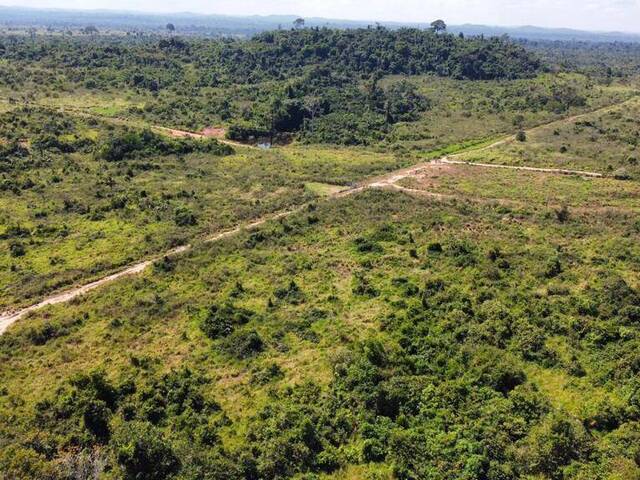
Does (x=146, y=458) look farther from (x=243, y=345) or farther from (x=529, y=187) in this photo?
(x=529, y=187)

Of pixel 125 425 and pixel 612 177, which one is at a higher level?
pixel 612 177

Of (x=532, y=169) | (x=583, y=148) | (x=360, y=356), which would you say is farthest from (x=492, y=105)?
(x=360, y=356)

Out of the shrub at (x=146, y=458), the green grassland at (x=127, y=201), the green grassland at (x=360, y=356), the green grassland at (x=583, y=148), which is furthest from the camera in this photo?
the green grassland at (x=583, y=148)

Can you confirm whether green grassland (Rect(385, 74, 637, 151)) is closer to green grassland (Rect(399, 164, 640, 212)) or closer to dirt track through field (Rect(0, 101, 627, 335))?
dirt track through field (Rect(0, 101, 627, 335))

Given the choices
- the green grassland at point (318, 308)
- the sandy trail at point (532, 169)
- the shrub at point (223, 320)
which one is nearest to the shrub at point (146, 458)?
the green grassland at point (318, 308)

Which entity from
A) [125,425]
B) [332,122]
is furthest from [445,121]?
[125,425]

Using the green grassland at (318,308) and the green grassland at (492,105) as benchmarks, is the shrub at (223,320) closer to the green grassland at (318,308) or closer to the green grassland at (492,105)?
the green grassland at (318,308)

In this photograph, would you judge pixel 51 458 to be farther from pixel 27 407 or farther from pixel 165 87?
pixel 165 87
